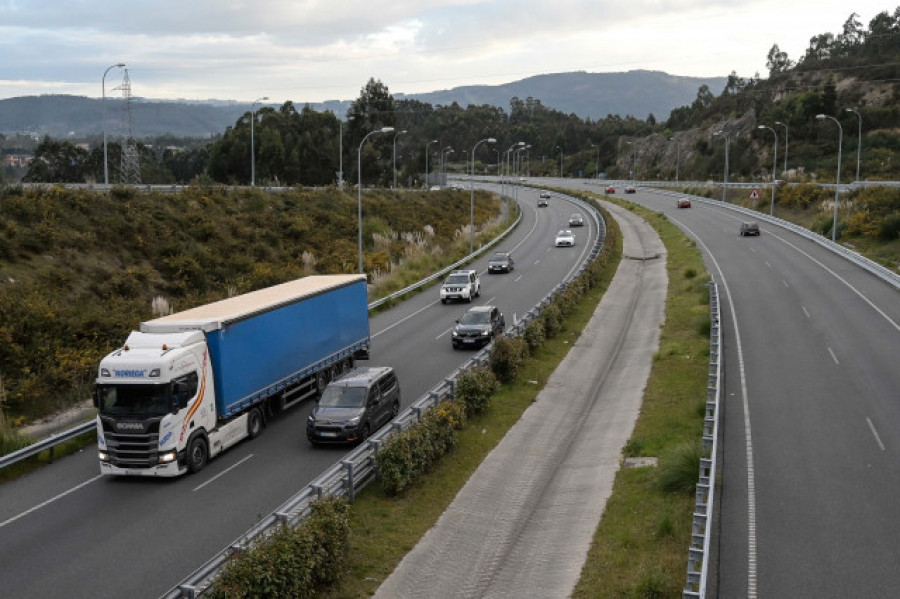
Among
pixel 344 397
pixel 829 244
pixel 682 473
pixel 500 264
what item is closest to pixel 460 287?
pixel 500 264

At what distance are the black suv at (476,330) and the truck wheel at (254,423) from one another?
11.8 m

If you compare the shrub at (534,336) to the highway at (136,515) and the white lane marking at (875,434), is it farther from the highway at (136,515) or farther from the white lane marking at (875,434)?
the white lane marking at (875,434)

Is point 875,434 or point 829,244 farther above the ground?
point 829,244

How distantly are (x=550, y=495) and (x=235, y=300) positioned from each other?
11335 millimetres

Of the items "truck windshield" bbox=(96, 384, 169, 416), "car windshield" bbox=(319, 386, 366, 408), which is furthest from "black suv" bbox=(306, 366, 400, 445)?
"truck windshield" bbox=(96, 384, 169, 416)

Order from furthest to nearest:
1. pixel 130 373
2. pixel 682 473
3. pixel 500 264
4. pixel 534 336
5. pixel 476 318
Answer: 1. pixel 500 264
2. pixel 476 318
3. pixel 534 336
4. pixel 130 373
5. pixel 682 473

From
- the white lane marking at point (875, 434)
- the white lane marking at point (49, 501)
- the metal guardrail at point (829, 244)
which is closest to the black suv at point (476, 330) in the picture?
the white lane marking at point (875, 434)

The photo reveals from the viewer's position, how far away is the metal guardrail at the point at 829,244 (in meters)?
44.5

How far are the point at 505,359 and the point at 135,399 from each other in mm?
12792

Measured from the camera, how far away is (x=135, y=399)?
18.2 meters

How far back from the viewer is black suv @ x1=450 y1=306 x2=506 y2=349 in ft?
106

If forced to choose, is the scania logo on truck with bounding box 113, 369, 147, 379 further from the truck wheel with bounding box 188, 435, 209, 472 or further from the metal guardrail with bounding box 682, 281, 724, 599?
the metal guardrail with bounding box 682, 281, 724, 599

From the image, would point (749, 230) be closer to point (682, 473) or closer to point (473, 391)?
point (473, 391)

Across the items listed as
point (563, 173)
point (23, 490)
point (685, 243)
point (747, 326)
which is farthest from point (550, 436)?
point (563, 173)
